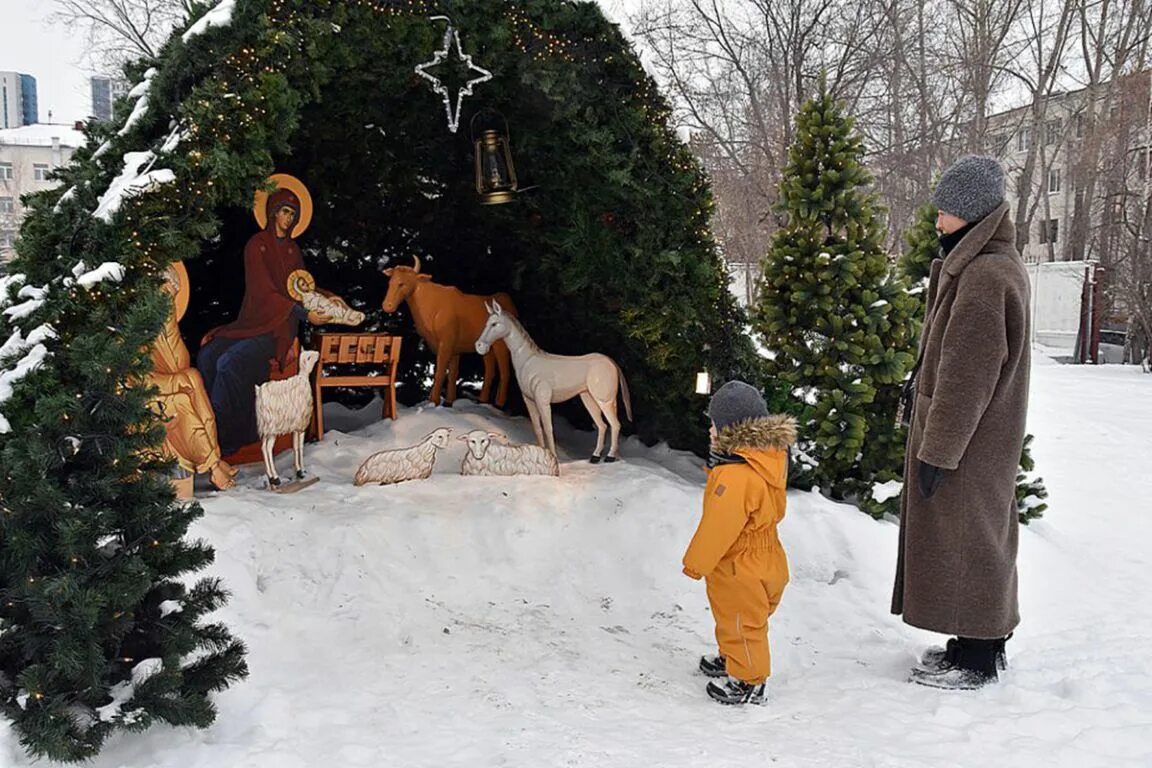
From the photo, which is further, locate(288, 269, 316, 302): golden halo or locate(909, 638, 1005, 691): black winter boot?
locate(288, 269, 316, 302): golden halo

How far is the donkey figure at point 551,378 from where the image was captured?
5992 mm

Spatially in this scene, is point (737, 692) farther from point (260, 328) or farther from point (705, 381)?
point (260, 328)

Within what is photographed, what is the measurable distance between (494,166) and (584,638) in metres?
3.12

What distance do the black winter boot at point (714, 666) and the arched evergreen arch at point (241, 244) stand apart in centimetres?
194

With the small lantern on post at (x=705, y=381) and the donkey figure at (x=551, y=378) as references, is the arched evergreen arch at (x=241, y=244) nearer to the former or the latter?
the small lantern on post at (x=705, y=381)

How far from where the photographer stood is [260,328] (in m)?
5.51

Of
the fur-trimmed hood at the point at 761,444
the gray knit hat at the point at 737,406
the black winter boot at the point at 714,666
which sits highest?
the gray knit hat at the point at 737,406

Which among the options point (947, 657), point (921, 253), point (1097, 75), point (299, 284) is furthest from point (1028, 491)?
point (1097, 75)

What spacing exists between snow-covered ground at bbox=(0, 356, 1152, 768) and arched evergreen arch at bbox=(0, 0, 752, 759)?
402 mm

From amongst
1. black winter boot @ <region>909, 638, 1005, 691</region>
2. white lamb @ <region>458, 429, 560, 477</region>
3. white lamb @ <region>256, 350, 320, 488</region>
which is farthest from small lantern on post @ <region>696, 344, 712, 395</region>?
white lamb @ <region>256, 350, 320, 488</region>

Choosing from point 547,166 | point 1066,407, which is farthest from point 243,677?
point 1066,407

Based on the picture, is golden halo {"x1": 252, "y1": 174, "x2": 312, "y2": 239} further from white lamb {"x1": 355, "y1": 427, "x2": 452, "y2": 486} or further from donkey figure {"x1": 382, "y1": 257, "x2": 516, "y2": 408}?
white lamb {"x1": 355, "y1": 427, "x2": 452, "y2": 486}

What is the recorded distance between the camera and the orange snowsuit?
11.6 ft

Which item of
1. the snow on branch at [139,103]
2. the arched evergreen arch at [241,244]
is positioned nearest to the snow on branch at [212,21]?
the arched evergreen arch at [241,244]
